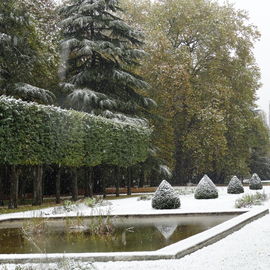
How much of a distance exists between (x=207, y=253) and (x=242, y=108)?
1631 inches

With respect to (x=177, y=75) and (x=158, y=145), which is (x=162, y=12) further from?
(x=158, y=145)

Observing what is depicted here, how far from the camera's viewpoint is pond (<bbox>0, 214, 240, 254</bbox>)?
10.6 m

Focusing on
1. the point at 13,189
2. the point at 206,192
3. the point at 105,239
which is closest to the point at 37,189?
the point at 13,189

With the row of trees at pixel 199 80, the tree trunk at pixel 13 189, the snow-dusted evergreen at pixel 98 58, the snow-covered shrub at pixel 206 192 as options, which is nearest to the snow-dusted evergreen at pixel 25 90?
the snow-dusted evergreen at pixel 98 58

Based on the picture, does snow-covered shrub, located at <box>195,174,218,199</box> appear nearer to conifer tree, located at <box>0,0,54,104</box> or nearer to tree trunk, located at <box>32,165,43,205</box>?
tree trunk, located at <box>32,165,43,205</box>

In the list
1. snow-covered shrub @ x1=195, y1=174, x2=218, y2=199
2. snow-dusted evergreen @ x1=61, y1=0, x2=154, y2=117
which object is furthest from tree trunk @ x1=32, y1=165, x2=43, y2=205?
snow-dusted evergreen @ x1=61, y1=0, x2=154, y2=117

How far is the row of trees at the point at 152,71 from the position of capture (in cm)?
3064

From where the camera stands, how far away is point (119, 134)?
103ft

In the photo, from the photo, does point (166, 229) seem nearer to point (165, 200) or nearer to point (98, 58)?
point (165, 200)

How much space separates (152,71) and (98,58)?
680 cm

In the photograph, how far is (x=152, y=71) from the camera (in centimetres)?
4291

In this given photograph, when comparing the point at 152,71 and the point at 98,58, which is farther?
the point at 152,71

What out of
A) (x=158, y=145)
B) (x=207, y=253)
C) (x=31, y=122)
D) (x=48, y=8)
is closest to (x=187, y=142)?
(x=158, y=145)

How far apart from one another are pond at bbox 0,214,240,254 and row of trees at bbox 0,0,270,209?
15.0 meters
